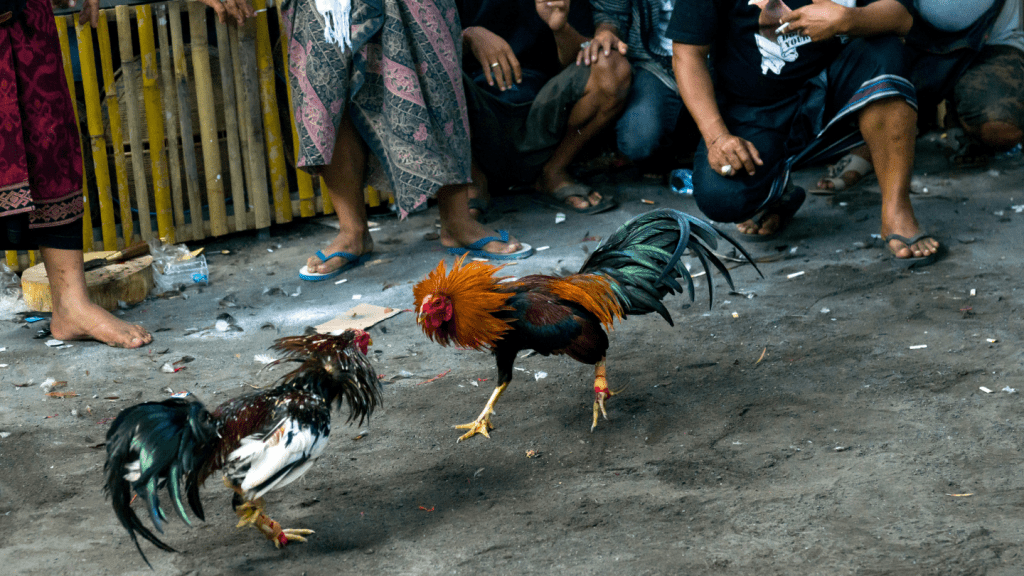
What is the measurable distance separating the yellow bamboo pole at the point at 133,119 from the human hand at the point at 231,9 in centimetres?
49

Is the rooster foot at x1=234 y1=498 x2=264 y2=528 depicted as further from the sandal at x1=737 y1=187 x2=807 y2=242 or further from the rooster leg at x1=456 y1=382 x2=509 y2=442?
the sandal at x1=737 y1=187 x2=807 y2=242

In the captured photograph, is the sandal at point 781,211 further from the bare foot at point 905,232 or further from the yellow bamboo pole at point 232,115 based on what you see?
the yellow bamboo pole at point 232,115

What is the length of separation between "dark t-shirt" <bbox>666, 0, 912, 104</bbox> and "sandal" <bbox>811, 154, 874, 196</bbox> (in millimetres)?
1050

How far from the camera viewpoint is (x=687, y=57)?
4.27 m

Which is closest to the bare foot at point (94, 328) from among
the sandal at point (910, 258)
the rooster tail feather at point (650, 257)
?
the rooster tail feather at point (650, 257)

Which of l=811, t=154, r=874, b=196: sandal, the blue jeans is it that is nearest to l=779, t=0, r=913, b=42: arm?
the blue jeans

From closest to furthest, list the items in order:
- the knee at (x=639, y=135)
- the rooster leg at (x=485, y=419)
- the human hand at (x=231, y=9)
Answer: the rooster leg at (x=485, y=419)
the human hand at (x=231, y=9)
the knee at (x=639, y=135)

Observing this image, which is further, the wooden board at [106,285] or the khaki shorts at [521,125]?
the khaki shorts at [521,125]

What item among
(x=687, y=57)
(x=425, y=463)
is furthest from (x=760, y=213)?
(x=425, y=463)

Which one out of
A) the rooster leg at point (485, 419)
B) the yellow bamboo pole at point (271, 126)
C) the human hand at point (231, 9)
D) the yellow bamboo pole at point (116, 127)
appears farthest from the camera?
the yellow bamboo pole at point (271, 126)

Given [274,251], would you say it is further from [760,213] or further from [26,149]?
[760,213]

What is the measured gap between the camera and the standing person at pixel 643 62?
5.05 meters

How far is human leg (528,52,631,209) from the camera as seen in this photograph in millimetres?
5008

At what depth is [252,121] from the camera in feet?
16.4
